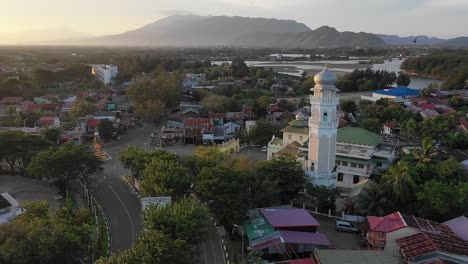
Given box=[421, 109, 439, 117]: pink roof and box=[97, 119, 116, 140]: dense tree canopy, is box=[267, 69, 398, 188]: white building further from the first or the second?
box=[421, 109, 439, 117]: pink roof

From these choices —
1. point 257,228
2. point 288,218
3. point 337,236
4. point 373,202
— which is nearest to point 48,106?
point 257,228

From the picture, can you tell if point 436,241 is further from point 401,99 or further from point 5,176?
point 401,99

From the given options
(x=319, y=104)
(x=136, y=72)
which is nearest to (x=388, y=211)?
(x=319, y=104)

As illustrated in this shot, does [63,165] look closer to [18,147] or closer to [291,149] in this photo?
[18,147]

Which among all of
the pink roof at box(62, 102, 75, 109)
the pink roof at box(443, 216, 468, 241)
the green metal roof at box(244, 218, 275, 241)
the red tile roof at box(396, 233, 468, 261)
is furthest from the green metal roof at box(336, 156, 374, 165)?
the pink roof at box(62, 102, 75, 109)

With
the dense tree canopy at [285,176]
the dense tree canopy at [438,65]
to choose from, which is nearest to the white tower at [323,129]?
the dense tree canopy at [285,176]

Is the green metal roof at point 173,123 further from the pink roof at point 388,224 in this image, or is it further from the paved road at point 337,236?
the pink roof at point 388,224
